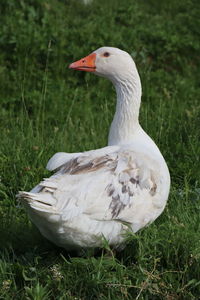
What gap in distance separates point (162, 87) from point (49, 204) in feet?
14.5

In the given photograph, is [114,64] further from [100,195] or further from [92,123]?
[92,123]

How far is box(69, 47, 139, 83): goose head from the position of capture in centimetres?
481

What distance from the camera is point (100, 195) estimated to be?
416 centimetres

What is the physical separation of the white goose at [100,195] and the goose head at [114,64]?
0.11 feet

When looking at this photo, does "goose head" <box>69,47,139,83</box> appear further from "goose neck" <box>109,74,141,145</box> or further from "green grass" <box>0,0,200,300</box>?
"green grass" <box>0,0,200,300</box>

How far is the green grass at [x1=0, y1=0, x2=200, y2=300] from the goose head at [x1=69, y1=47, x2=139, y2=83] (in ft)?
3.28

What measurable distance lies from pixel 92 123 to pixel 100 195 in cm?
278

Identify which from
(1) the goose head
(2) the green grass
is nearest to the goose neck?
(1) the goose head

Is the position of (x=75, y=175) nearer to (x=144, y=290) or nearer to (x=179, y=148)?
(x=144, y=290)

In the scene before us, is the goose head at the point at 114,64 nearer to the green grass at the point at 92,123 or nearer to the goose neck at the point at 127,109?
the goose neck at the point at 127,109

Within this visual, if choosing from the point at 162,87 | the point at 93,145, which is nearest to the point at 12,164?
the point at 93,145

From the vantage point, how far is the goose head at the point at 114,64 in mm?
4812

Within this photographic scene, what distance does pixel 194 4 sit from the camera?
10484 mm

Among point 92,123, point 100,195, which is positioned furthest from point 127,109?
point 92,123
